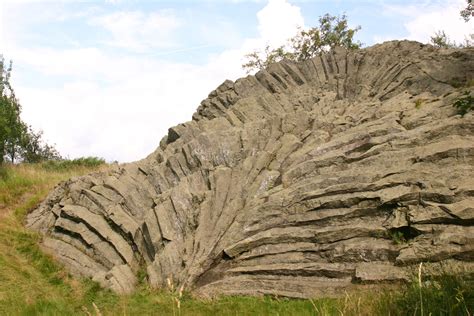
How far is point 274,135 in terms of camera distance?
809 inches

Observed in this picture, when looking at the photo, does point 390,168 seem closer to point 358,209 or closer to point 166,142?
point 358,209

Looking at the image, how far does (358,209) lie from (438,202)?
219 cm

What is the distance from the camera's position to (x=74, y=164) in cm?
3797

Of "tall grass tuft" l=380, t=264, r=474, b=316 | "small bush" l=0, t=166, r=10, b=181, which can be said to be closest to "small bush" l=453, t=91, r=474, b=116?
"tall grass tuft" l=380, t=264, r=474, b=316

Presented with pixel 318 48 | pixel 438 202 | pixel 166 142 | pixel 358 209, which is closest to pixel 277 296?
pixel 358 209

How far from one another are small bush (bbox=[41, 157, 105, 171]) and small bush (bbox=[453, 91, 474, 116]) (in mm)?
27655

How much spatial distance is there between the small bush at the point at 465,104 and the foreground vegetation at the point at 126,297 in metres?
6.57

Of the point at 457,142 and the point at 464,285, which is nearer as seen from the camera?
the point at 464,285

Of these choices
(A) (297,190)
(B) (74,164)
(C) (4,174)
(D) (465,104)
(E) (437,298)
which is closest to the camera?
(E) (437,298)

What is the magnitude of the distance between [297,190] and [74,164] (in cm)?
2623

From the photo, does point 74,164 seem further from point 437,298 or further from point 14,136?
point 437,298

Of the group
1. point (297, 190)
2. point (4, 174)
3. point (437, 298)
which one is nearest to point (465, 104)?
point (297, 190)

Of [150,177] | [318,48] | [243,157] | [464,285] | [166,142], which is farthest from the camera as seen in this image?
[318,48]

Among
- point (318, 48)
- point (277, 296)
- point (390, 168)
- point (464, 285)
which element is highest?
point (318, 48)
